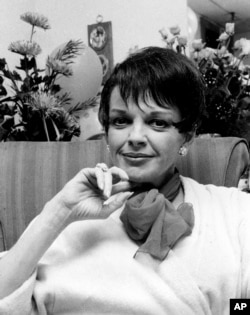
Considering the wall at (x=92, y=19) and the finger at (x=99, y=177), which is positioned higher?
the wall at (x=92, y=19)

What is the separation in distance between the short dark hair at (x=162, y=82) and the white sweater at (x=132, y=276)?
292 mm

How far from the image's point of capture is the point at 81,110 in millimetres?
2221

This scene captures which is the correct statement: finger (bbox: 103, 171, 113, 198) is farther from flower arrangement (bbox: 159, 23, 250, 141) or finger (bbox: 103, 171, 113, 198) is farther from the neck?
flower arrangement (bbox: 159, 23, 250, 141)

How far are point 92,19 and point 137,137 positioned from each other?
5.95 feet

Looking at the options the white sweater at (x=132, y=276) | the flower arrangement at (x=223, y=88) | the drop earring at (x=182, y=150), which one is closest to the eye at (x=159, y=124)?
the drop earring at (x=182, y=150)

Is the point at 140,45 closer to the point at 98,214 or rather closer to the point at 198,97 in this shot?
the point at 198,97

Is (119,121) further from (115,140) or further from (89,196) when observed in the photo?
(89,196)

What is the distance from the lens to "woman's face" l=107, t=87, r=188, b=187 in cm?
100

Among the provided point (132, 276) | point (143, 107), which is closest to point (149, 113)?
A: point (143, 107)

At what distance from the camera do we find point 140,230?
95cm

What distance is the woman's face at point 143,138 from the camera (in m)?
1.00

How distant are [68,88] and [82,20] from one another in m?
0.79

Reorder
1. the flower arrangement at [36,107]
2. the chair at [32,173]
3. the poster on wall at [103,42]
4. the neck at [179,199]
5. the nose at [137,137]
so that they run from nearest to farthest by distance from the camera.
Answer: the nose at [137,137] < the neck at [179,199] < the chair at [32,173] < the flower arrangement at [36,107] < the poster on wall at [103,42]

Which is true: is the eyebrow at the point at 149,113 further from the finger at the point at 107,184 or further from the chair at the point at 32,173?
the chair at the point at 32,173
